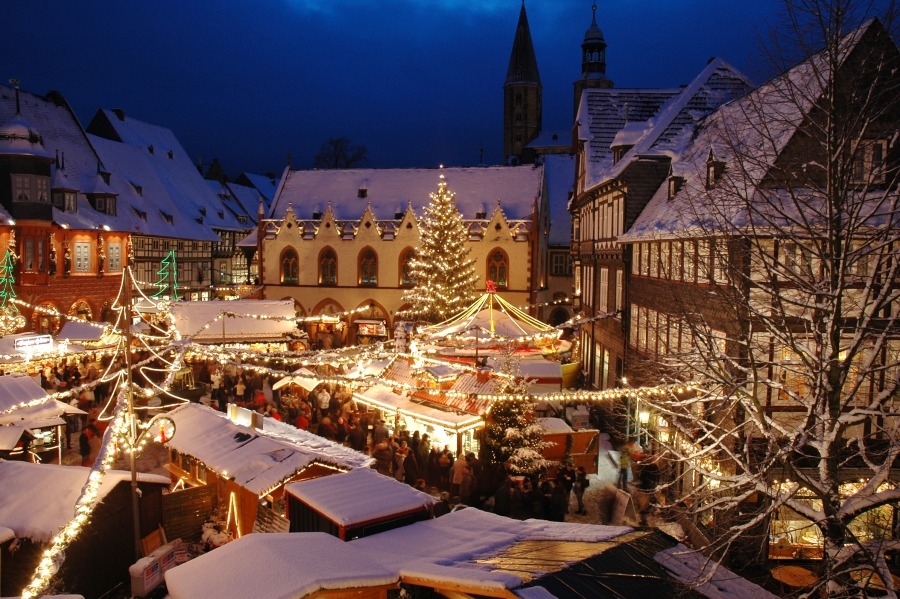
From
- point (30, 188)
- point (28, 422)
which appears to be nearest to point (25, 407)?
point (28, 422)

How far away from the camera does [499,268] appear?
128 feet

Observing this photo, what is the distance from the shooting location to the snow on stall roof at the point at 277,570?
20.7 feet

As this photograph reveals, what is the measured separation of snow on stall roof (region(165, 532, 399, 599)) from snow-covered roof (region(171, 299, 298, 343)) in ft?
64.9

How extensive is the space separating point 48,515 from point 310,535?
17.7 ft

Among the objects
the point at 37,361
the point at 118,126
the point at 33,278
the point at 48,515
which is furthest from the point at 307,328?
the point at 48,515

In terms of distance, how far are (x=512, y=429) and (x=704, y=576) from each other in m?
8.42

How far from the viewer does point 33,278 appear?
106 feet

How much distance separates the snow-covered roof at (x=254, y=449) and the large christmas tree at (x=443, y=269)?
1621 cm

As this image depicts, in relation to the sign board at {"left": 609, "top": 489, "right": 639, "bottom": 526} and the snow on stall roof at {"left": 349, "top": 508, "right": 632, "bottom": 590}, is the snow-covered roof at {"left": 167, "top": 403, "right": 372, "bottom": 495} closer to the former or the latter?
the snow on stall roof at {"left": 349, "top": 508, "right": 632, "bottom": 590}

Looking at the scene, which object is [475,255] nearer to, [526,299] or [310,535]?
[526,299]

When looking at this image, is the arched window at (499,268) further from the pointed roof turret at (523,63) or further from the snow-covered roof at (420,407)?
the pointed roof turret at (523,63)

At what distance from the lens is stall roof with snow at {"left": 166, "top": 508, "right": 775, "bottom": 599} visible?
6406mm

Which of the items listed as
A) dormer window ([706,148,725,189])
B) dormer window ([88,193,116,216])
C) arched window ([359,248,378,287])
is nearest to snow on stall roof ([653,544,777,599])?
dormer window ([706,148,725,189])

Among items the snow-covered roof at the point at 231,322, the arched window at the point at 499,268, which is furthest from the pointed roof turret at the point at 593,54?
the snow-covered roof at the point at 231,322
